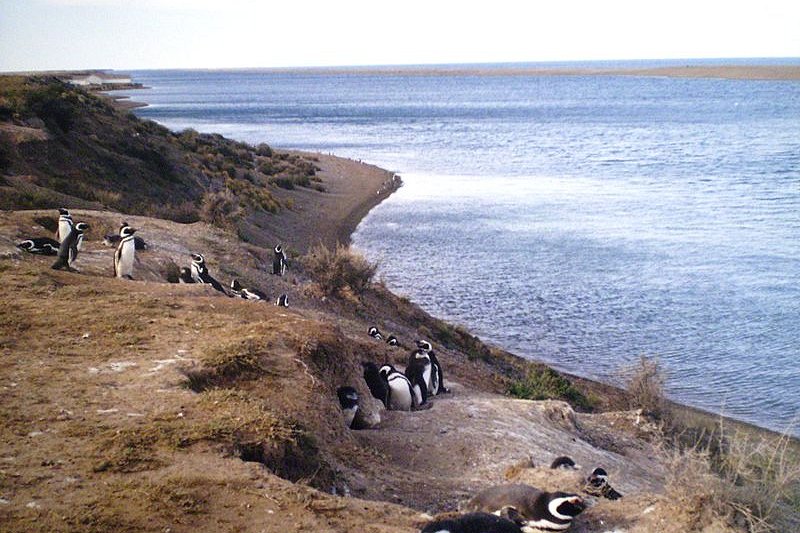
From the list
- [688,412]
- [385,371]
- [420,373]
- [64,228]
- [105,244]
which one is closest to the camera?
[385,371]

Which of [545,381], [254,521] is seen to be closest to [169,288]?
[254,521]

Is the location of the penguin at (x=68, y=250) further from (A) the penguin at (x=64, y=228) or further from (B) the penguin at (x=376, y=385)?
(B) the penguin at (x=376, y=385)

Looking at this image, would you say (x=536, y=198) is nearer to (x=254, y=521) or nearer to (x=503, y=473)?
(x=503, y=473)

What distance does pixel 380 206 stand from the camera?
4506 cm

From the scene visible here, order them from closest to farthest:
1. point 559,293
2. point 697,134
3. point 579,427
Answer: point 579,427
point 559,293
point 697,134

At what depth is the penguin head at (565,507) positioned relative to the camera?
23.3 ft

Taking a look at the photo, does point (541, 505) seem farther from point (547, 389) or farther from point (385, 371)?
point (547, 389)

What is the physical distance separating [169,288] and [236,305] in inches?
58.8

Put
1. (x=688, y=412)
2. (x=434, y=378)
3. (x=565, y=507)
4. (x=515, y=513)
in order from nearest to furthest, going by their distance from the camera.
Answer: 1. (x=565, y=507)
2. (x=515, y=513)
3. (x=434, y=378)
4. (x=688, y=412)

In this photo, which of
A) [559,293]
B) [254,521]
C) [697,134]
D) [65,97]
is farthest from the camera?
[697,134]

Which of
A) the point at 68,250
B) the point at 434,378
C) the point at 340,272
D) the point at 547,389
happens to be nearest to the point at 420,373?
the point at 434,378

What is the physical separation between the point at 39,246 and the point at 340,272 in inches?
355

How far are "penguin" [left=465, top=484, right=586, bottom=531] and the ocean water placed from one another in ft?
17.1

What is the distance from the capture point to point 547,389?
59.2 ft
